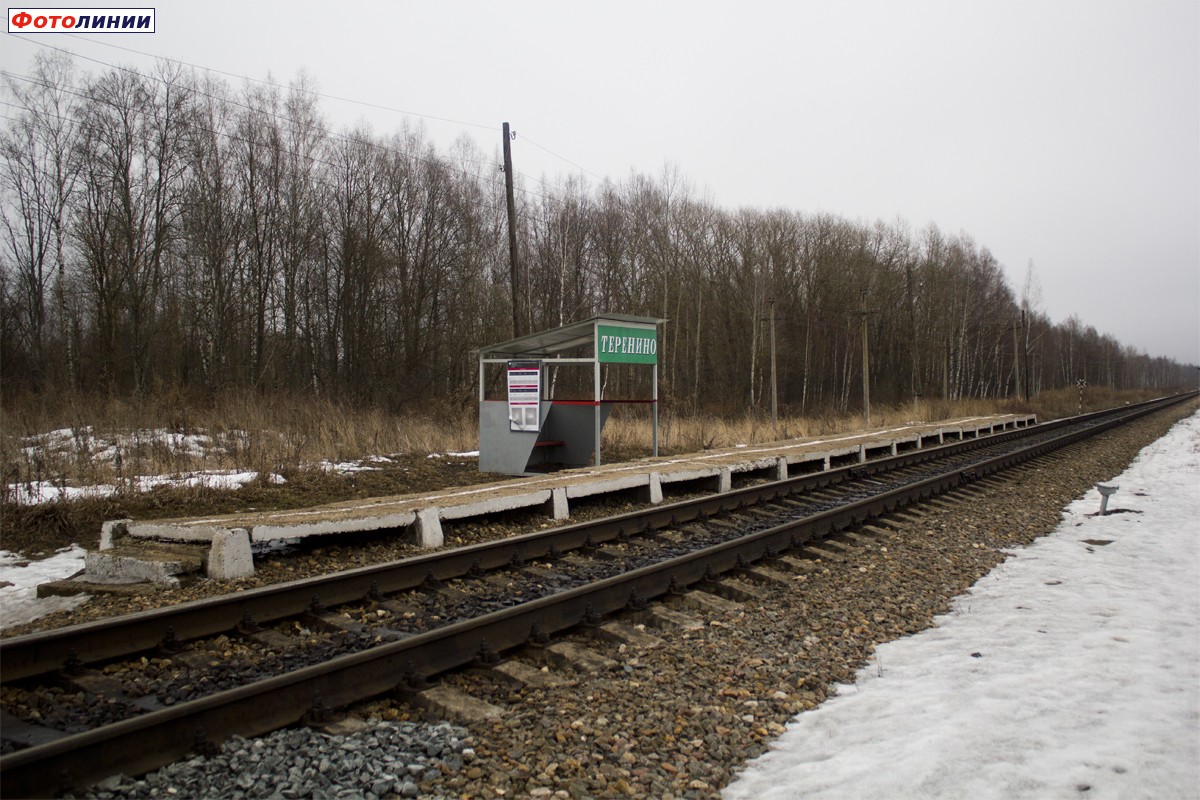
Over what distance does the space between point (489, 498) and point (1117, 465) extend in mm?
15716

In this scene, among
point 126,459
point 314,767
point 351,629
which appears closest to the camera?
point 314,767

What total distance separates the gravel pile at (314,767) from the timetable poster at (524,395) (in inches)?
365

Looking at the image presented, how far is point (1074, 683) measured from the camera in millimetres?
4270

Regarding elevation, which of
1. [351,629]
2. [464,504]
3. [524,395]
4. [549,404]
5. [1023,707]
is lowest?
[1023,707]

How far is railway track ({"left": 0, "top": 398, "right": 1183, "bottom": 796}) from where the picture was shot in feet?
10.9

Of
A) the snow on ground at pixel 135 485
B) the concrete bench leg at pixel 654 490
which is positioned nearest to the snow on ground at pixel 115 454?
the snow on ground at pixel 135 485

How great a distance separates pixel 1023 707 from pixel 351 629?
158 inches

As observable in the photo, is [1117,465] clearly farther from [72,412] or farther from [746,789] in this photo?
[72,412]

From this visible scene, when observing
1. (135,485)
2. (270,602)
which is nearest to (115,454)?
(135,485)

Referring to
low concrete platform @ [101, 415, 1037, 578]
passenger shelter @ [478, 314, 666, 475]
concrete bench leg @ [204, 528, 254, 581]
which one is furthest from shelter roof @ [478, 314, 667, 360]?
concrete bench leg @ [204, 528, 254, 581]

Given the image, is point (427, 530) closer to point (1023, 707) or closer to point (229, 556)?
point (229, 556)

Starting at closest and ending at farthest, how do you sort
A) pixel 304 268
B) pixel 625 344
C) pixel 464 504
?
1. pixel 464 504
2. pixel 625 344
3. pixel 304 268

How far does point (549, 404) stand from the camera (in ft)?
42.3

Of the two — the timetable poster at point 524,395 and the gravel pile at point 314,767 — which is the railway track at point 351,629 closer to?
the gravel pile at point 314,767
